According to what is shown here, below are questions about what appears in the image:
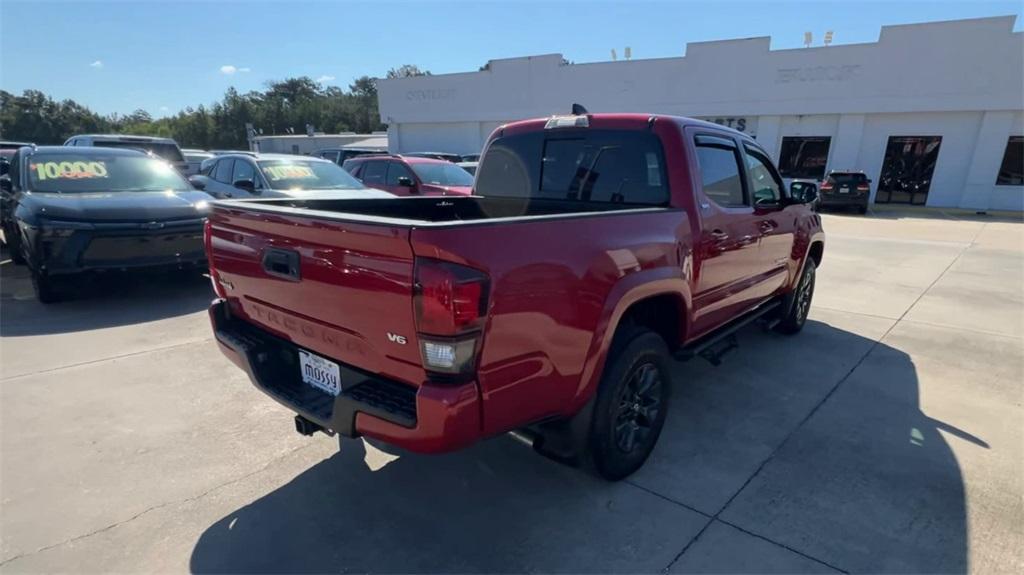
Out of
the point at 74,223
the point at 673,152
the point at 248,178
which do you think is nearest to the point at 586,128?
the point at 673,152

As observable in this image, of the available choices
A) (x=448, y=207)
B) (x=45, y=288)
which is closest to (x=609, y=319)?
(x=448, y=207)

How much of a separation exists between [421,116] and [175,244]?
28236mm

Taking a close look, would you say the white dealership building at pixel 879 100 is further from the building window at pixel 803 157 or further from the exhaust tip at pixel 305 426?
the exhaust tip at pixel 305 426

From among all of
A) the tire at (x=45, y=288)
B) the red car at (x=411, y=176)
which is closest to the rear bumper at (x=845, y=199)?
the red car at (x=411, y=176)

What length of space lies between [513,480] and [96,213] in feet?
18.3

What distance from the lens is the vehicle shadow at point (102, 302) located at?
537 cm

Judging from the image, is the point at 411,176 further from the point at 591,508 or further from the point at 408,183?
the point at 591,508

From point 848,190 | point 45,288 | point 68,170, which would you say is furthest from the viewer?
point 848,190

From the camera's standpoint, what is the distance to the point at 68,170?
649 cm

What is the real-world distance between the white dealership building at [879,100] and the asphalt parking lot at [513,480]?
782 inches

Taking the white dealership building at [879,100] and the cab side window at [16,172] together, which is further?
the white dealership building at [879,100]

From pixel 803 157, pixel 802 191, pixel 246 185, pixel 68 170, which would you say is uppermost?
pixel 803 157

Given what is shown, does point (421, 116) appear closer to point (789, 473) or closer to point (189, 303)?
point (189, 303)

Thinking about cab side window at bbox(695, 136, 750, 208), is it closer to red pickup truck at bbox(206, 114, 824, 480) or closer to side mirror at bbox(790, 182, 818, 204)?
red pickup truck at bbox(206, 114, 824, 480)
